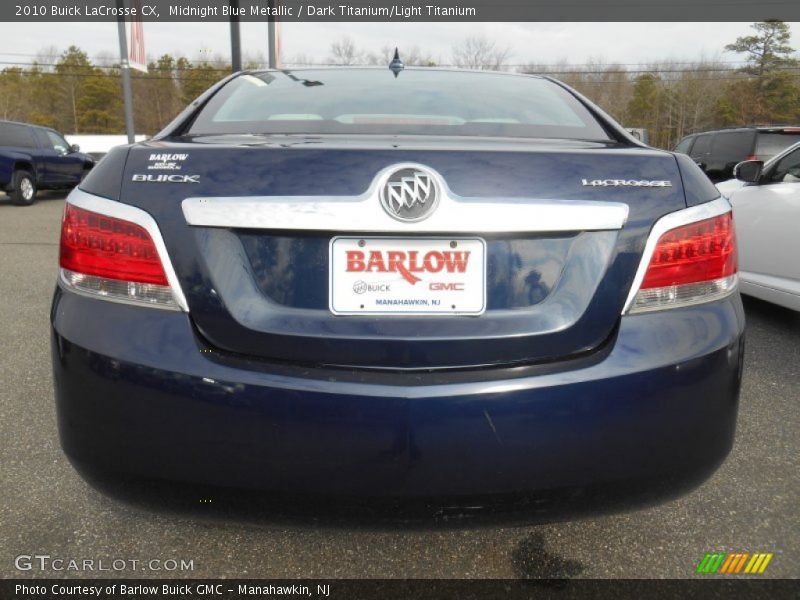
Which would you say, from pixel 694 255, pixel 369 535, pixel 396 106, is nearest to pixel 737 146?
pixel 396 106

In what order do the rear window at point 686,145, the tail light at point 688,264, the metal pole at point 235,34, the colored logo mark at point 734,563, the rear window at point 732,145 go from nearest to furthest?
the tail light at point 688,264 → the colored logo mark at point 734,563 → the rear window at point 732,145 → the metal pole at point 235,34 → the rear window at point 686,145

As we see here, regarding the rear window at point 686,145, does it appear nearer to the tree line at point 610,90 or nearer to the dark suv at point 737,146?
the dark suv at point 737,146

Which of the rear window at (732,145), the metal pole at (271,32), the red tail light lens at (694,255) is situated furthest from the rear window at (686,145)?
the red tail light lens at (694,255)

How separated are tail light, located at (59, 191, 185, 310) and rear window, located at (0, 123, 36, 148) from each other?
49.3ft

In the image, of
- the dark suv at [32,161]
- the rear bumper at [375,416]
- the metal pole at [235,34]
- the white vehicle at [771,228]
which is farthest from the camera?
the dark suv at [32,161]

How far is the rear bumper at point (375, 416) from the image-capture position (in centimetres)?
136

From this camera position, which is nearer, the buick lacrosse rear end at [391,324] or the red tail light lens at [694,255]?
the buick lacrosse rear end at [391,324]

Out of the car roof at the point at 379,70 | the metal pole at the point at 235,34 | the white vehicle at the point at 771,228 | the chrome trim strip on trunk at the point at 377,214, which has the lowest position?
the white vehicle at the point at 771,228

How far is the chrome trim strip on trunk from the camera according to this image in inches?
54.2

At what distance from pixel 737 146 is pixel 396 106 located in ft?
37.0

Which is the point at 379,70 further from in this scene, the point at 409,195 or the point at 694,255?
the point at 694,255

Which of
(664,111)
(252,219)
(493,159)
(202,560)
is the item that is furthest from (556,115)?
(664,111)

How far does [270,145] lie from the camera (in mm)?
1530

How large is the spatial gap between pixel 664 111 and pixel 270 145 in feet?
235
